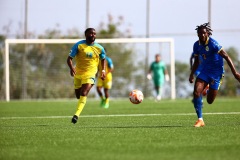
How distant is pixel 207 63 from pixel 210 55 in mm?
258

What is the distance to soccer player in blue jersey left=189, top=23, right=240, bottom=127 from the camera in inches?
538

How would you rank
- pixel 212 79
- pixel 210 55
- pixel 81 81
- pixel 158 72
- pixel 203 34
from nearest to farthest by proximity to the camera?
pixel 203 34
pixel 210 55
pixel 212 79
pixel 81 81
pixel 158 72

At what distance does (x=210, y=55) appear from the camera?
14.1 meters

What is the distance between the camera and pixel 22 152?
31.0ft

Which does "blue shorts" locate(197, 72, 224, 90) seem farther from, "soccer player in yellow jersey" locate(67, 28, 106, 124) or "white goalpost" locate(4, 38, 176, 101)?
"white goalpost" locate(4, 38, 176, 101)

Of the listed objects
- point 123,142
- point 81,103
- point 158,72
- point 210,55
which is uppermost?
point 210,55

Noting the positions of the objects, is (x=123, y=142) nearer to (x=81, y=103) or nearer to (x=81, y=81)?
(x=81, y=103)

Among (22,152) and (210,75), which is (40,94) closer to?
(210,75)

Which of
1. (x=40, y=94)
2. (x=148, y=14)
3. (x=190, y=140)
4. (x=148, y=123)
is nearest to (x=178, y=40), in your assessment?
(x=148, y=14)

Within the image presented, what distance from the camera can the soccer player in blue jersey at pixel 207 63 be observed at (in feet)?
44.8

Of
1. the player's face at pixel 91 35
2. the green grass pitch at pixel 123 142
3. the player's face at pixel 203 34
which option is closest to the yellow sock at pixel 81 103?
the green grass pitch at pixel 123 142

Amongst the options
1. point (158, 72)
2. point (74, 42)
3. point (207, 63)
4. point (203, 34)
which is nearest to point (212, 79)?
point (207, 63)

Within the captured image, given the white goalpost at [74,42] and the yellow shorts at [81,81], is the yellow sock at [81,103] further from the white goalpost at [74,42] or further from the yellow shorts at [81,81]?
the white goalpost at [74,42]

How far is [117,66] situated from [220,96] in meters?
6.56
